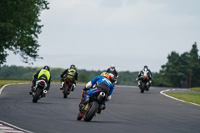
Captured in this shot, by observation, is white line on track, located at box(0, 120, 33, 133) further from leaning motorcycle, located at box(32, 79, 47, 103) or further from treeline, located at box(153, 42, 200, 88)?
treeline, located at box(153, 42, 200, 88)

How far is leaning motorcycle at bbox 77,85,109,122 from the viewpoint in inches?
573

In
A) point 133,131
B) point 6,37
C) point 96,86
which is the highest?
point 6,37

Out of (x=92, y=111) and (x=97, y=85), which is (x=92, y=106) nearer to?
(x=92, y=111)

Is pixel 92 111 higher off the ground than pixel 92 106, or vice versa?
pixel 92 106

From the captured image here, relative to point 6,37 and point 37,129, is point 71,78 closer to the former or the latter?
point 37,129

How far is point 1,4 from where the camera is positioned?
4150 cm

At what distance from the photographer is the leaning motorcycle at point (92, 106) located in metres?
14.5

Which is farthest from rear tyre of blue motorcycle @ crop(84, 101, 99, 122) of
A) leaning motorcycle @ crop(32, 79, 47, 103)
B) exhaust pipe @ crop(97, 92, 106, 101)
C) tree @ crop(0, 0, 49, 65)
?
tree @ crop(0, 0, 49, 65)

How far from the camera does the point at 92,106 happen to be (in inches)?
571

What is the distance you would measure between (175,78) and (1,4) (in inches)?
4005

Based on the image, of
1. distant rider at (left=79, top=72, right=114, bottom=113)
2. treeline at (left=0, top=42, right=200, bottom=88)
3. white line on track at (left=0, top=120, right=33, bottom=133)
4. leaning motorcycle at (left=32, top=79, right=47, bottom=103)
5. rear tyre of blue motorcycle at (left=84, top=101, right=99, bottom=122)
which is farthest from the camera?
treeline at (left=0, top=42, right=200, bottom=88)

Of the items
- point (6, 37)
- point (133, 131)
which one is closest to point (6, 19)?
point (6, 37)

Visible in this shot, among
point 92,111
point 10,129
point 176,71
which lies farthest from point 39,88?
point 176,71

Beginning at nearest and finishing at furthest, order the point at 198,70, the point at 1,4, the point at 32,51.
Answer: the point at 1,4, the point at 32,51, the point at 198,70
